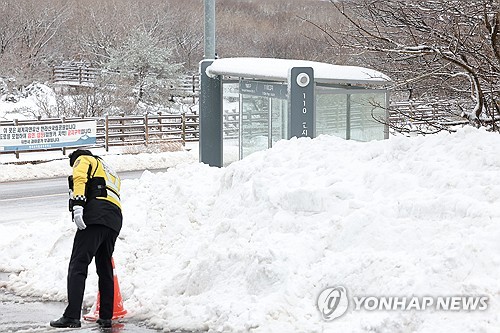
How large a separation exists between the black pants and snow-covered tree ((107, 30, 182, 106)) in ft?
102

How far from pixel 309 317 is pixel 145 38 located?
116 feet

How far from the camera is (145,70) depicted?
41.0 m

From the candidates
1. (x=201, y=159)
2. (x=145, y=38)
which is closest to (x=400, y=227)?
(x=201, y=159)

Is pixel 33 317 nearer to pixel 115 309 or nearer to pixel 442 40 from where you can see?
pixel 115 309

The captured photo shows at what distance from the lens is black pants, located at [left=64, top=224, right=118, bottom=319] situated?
8.33 metres

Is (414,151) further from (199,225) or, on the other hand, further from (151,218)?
(151,218)

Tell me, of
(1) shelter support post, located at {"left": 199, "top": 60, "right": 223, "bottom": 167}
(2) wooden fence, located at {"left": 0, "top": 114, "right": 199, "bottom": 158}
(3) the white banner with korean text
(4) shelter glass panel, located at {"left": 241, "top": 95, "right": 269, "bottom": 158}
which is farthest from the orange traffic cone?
(2) wooden fence, located at {"left": 0, "top": 114, "right": 199, "bottom": 158}

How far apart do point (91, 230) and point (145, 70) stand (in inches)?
1301

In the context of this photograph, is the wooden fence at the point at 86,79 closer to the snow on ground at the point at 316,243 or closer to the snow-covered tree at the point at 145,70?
the snow-covered tree at the point at 145,70

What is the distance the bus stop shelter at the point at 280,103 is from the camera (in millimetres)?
14141

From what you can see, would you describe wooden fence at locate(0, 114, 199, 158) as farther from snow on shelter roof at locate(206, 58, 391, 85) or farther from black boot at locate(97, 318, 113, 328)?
black boot at locate(97, 318, 113, 328)

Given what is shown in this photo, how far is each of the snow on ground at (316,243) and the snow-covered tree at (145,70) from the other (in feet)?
95.8

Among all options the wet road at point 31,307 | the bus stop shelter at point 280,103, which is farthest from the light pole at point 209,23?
the wet road at point 31,307

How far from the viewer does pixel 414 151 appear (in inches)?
370
